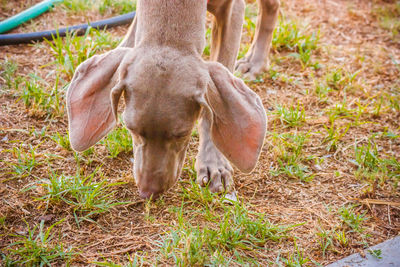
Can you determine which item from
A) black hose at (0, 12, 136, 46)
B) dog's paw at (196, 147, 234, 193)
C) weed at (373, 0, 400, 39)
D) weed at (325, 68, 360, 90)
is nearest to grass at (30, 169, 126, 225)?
dog's paw at (196, 147, 234, 193)

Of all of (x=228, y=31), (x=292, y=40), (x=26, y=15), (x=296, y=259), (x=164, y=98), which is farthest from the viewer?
(x=292, y=40)

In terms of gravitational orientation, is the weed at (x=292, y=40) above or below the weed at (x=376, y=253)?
above

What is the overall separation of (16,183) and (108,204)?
736mm

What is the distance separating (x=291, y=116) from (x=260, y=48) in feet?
3.11

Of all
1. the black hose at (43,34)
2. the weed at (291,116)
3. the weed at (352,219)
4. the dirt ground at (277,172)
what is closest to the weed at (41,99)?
the dirt ground at (277,172)

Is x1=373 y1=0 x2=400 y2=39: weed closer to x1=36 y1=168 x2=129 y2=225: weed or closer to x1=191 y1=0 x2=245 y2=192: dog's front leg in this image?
x1=191 y1=0 x2=245 y2=192: dog's front leg

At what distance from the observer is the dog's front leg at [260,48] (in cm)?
461

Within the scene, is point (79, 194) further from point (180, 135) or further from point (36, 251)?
point (180, 135)

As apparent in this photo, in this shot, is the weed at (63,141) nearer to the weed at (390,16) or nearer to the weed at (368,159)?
the weed at (368,159)

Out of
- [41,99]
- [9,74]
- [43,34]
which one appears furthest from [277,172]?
[43,34]

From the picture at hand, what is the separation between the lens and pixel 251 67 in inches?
185

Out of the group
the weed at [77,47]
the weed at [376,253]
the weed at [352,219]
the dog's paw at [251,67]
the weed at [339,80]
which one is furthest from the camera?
the weed at [339,80]

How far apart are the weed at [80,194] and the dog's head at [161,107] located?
44 cm

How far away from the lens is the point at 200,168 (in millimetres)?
3373
